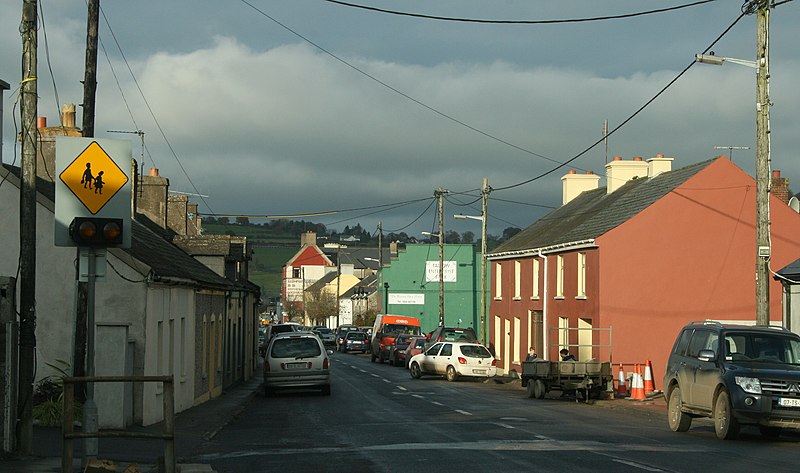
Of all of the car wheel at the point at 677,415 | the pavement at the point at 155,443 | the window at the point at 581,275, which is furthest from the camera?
the window at the point at 581,275

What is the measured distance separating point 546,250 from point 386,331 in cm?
2118

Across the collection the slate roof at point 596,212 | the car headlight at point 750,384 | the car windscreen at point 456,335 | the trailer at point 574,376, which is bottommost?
the trailer at point 574,376

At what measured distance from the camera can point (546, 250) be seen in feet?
143

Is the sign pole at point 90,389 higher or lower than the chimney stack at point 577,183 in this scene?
lower

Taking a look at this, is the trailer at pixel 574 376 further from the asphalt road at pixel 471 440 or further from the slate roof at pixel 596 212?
the slate roof at pixel 596 212

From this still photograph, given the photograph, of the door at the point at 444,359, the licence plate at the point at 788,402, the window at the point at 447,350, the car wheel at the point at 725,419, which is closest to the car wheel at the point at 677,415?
the car wheel at the point at 725,419

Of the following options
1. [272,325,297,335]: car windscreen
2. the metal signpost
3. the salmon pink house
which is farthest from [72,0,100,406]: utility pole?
[272,325,297,335]: car windscreen

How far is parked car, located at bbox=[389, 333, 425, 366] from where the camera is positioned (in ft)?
185

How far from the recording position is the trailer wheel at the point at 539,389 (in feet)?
100.0

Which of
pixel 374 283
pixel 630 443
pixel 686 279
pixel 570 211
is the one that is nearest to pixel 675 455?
pixel 630 443

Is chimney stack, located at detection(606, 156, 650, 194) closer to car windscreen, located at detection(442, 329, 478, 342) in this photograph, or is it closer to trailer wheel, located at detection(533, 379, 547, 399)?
car windscreen, located at detection(442, 329, 478, 342)

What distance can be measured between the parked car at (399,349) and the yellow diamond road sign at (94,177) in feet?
144

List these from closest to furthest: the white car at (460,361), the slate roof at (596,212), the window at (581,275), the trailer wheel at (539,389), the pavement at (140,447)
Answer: the pavement at (140,447), the trailer wheel at (539,389), the slate roof at (596,212), the window at (581,275), the white car at (460,361)

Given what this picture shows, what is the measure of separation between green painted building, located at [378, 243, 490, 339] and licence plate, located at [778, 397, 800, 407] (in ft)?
211
